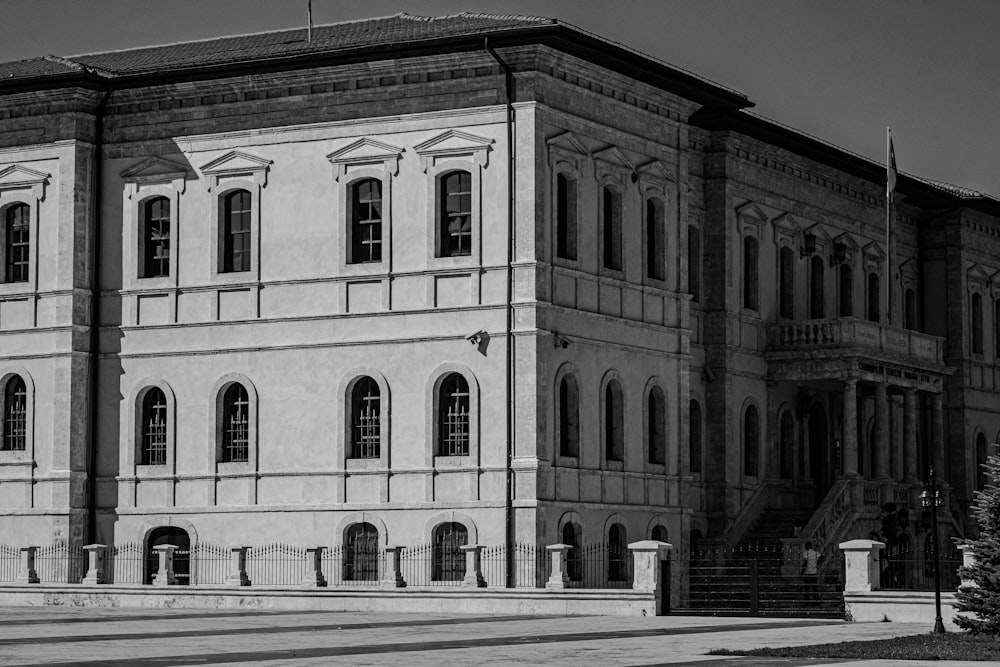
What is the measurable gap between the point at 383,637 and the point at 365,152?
17.4 meters

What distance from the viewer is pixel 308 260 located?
47.5 m

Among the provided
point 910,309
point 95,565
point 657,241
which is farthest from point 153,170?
point 910,309

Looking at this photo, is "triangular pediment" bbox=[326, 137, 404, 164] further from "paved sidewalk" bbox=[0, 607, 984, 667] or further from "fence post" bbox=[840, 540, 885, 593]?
"fence post" bbox=[840, 540, 885, 593]

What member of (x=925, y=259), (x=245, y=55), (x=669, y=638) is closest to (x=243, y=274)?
(x=245, y=55)

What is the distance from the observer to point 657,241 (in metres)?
50.4

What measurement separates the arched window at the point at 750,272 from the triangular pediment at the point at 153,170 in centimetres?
1604

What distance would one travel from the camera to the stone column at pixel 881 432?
56734 mm

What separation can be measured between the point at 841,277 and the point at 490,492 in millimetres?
20008

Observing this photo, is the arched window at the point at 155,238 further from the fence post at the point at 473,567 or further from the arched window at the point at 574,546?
the arched window at the point at 574,546

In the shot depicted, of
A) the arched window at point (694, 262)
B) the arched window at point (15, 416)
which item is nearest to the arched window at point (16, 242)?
the arched window at point (15, 416)

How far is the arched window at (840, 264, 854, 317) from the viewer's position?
202 ft

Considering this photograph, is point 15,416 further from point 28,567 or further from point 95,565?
point 95,565

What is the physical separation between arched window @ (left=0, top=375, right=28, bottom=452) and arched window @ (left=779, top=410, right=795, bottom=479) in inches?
813

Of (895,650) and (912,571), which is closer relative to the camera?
(895,650)
